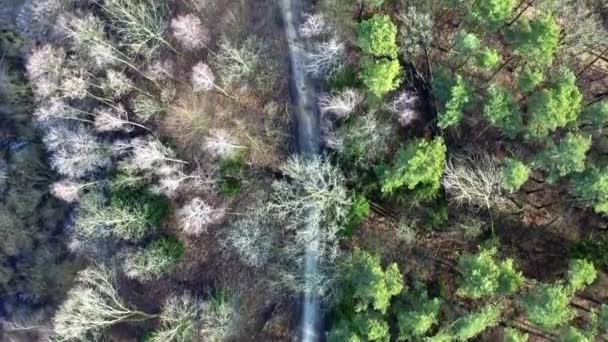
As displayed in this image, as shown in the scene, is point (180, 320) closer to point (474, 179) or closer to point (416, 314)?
point (416, 314)

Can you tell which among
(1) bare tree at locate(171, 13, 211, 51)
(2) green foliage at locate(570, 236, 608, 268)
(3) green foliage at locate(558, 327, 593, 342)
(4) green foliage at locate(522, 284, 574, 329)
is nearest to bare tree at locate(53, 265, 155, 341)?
(1) bare tree at locate(171, 13, 211, 51)

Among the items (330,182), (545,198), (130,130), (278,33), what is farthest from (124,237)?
(545,198)

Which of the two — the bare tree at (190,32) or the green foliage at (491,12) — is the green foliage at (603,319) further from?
the bare tree at (190,32)

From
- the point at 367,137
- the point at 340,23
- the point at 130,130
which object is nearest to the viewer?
the point at 367,137

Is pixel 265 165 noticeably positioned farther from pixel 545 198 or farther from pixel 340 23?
pixel 545 198

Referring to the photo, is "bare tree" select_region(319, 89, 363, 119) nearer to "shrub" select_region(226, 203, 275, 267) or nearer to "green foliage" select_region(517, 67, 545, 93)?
"shrub" select_region(226, 203, 275, 267)

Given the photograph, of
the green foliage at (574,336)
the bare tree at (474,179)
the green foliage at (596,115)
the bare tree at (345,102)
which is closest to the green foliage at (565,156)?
the green foliage at (596,115)
